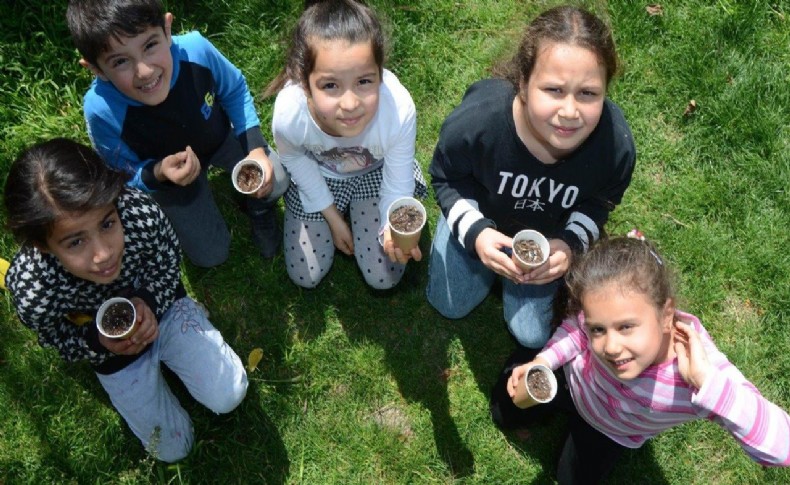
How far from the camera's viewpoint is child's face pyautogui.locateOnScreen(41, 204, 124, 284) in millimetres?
2990

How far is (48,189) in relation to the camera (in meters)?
2.92

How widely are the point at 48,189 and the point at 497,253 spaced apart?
187cm

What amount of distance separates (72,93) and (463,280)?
8.50 ft

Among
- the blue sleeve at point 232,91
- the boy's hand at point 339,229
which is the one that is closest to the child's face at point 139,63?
the blue sleeve at point 232,91

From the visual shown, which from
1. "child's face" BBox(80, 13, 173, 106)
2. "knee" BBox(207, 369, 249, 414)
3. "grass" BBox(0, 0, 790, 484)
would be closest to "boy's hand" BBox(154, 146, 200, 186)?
"child's face" BBox(80, 13, 173, 106)

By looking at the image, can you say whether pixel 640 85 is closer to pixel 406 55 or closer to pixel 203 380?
pixel 406 55

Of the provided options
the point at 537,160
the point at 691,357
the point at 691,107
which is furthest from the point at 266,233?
the point at 691,107

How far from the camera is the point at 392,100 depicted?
3613 millimetres

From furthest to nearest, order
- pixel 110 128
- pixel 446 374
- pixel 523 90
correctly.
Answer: pixel 446 374
pixel 110 128
pixel 523 90

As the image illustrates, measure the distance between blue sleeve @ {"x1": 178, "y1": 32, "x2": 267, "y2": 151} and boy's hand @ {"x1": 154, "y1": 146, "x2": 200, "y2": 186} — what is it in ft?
1.59

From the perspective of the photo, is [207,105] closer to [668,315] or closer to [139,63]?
[139,63]

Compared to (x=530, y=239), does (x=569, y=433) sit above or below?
below

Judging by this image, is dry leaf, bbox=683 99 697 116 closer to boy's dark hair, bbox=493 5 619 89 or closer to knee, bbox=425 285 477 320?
boy's dark hair, bbox=493 5 619 89

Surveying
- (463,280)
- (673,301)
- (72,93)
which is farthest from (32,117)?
(673,301)
